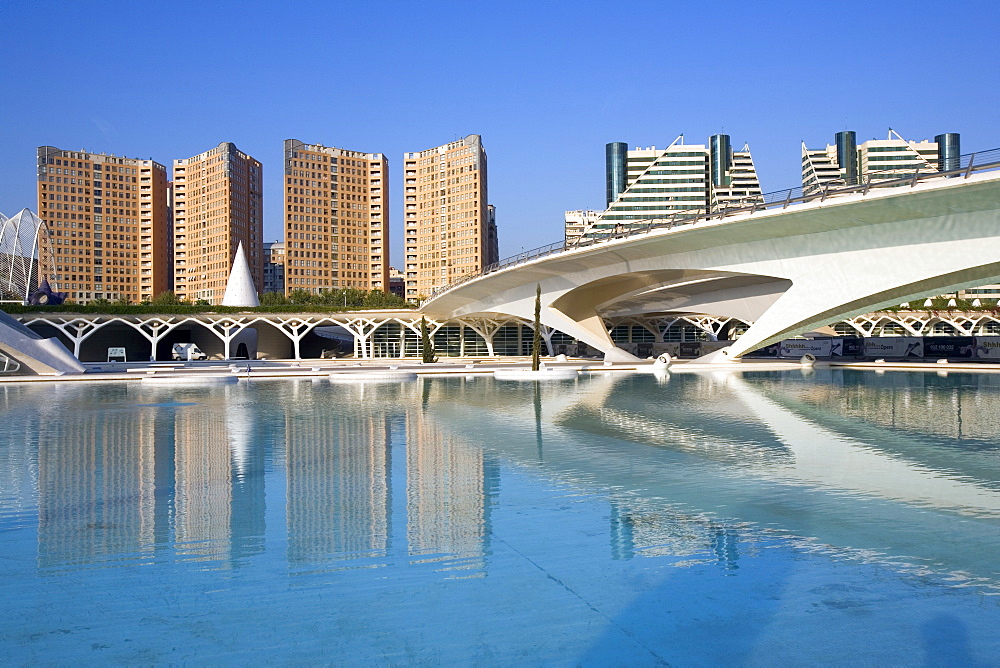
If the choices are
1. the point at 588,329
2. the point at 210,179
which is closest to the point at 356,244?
the point at 210,179

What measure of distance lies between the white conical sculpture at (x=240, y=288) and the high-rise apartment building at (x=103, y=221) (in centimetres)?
6334

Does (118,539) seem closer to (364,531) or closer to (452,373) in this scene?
(364,531)

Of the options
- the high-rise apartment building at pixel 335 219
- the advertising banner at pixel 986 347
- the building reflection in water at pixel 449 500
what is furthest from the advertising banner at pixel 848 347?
the high-rise apartment building at pixel 335 219

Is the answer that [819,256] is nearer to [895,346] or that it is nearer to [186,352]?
→ [895,346]

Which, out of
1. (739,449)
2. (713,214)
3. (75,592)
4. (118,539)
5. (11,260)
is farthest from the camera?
(11,260)

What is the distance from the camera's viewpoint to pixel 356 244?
123438 mm

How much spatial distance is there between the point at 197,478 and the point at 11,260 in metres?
66.3

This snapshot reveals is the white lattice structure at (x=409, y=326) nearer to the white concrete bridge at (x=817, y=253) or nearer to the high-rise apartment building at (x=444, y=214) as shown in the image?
the white concrete bridge at (x=817, y=253)

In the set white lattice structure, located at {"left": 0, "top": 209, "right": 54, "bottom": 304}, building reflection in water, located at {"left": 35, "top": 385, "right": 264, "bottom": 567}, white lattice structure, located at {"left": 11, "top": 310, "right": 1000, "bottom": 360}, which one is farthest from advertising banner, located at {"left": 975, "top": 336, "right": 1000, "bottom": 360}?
white lattice structure, located at {"left": 0, "top": 209, "right": 54, "bottom": 304}

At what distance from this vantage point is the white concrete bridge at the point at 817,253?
2353cm

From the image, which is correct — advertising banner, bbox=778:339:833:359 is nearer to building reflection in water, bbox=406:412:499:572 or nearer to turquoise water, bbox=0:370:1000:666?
turquoise water, bbox=0:370:1000:666

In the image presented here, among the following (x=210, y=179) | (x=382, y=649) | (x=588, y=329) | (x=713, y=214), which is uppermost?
(x=210, y=179)

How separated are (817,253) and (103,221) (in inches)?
4718

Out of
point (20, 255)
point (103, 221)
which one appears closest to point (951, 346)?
point (20, 255)
